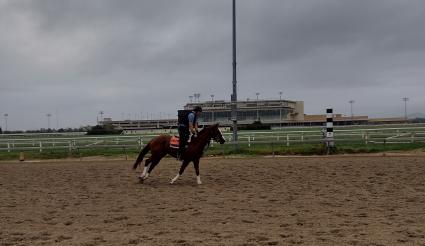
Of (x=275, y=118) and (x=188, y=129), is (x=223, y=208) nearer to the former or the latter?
(x=188, y=129)

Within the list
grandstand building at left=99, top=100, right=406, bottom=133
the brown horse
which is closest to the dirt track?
the brown horse

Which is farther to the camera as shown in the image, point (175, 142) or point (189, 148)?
point (175, 142)

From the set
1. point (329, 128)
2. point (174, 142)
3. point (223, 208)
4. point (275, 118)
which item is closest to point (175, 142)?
point (174, 142)

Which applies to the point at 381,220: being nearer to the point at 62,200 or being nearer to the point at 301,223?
the point at 301,223

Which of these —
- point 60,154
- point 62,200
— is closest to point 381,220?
point 62,200

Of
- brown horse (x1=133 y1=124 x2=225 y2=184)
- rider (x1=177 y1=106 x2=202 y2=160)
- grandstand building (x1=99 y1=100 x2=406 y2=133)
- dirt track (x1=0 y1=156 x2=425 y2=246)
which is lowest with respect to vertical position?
dirt track (x1=0 y1=156 x2=425 y2=246)

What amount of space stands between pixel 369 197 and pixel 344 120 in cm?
8704

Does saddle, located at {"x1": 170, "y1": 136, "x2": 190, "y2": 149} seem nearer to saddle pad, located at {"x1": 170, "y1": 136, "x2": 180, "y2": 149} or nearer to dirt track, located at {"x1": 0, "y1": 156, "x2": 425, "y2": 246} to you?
saddle pad, located at {"x1": 170, "y1": 136, "x2": 180, "y2": 149}

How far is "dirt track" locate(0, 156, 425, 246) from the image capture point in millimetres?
6969

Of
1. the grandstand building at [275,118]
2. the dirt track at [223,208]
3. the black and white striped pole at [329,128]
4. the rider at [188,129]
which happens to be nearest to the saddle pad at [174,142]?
the rider at [188,129]

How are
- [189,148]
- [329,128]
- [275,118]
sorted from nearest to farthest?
[189,148] < [329,128] < [275,118]

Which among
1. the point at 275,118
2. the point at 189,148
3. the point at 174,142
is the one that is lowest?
the point at 189,148

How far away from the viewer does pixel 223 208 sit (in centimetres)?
946

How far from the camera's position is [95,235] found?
7227mm
